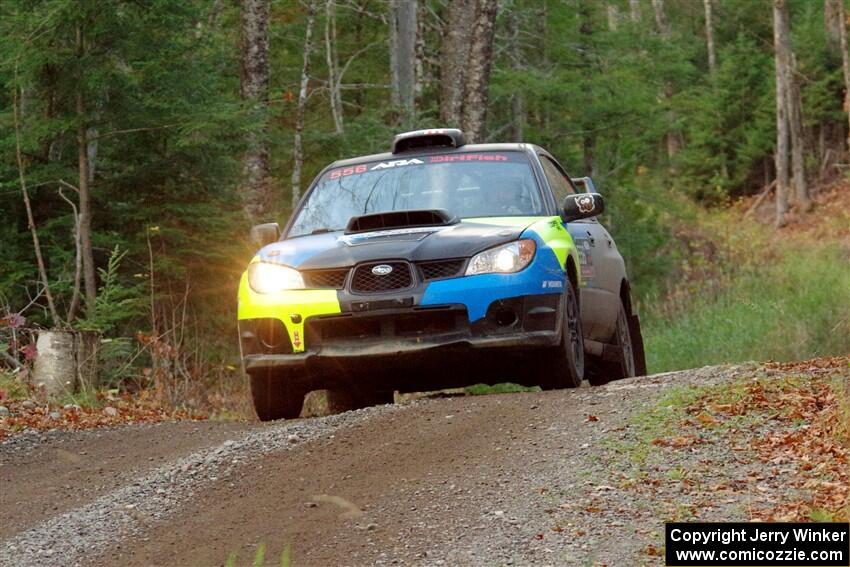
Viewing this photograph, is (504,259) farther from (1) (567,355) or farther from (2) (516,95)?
(2) (516,95)

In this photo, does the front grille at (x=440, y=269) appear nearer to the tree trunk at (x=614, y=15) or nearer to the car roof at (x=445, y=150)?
the car roof at (x=445, y=150)

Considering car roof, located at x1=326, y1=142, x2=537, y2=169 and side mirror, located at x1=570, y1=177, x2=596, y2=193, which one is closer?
car roof, located at x1=326, y1=142, x2=537, y2=169

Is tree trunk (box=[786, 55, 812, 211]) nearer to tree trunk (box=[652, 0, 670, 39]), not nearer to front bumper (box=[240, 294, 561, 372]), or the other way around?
tree trunk (box=[652, 0, 670, 39])

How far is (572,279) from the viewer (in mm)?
10195

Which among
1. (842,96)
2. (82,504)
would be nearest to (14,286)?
(82,504)

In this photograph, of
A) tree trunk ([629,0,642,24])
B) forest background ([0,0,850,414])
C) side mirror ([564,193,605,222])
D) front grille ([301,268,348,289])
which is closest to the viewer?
front grille ([301,268,348,289])

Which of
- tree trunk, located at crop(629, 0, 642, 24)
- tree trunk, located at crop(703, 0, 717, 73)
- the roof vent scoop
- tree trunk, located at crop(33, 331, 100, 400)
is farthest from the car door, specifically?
tree trunk, located at crop(703, 0, 717, 73)

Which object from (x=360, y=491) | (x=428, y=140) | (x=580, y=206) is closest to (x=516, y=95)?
(x=428, y=140)

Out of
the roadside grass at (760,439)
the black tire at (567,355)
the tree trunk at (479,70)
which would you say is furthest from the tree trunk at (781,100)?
the roadside grass at (760,439)

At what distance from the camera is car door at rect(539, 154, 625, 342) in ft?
35.0

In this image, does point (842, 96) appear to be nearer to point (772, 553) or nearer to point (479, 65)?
point (479, 65)

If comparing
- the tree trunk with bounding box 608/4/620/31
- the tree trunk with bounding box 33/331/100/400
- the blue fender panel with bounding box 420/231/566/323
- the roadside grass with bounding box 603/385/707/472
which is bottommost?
the tree trunk with bounding box 33/331/100/400

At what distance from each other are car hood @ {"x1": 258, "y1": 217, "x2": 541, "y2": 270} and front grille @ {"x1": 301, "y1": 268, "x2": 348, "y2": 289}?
0.13ft

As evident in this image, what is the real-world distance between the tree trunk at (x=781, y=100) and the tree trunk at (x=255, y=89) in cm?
2448
